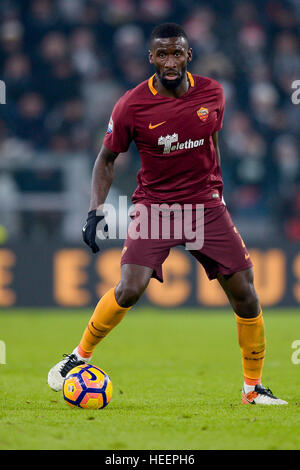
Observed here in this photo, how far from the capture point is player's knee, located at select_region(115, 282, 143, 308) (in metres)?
5.47

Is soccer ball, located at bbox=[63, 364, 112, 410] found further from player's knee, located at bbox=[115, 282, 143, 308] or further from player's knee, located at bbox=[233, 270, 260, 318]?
player's knee, located at bbox=[233, 270, 260, 318]

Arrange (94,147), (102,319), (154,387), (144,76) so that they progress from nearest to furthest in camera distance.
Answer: (102,319) → (154,387) → (94,147) → (144,76)

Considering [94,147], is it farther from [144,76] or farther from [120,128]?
[120,128]

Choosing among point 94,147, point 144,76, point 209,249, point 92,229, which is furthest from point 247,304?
point 144,76

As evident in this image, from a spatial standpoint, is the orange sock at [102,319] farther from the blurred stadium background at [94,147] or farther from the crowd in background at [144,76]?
the crowd in background at [144,76]

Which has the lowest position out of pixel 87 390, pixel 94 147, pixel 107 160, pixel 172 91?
pixel 87 390

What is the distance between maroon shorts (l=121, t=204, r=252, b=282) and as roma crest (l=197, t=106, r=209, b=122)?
58 centimetres

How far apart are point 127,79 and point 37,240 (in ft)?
10.1

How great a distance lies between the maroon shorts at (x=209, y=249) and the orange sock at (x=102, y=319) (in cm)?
27

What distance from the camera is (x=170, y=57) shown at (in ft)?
17.8

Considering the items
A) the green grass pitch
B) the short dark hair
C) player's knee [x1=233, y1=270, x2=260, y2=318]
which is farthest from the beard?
the green grass pitch

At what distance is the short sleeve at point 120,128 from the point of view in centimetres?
555

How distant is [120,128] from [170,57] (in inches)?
21.3

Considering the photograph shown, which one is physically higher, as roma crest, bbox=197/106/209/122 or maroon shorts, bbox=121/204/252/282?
as roma crest, bbox=197/106/209/122
